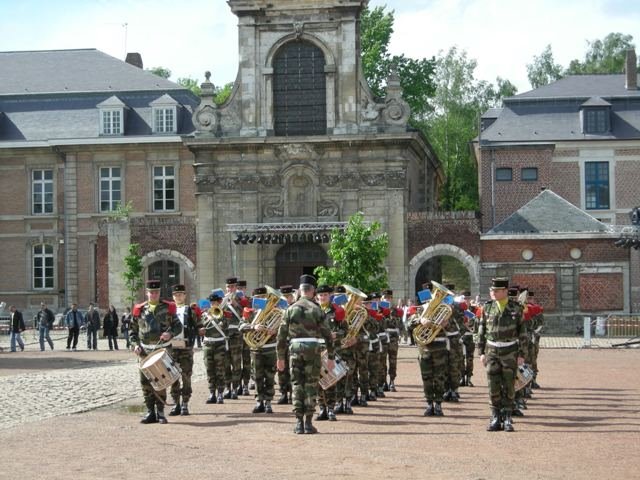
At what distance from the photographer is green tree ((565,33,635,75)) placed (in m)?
71.0

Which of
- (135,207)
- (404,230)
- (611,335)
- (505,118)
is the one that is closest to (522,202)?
(505,118)

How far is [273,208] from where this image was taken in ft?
149

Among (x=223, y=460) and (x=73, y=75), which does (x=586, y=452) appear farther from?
(x=73, y=75)

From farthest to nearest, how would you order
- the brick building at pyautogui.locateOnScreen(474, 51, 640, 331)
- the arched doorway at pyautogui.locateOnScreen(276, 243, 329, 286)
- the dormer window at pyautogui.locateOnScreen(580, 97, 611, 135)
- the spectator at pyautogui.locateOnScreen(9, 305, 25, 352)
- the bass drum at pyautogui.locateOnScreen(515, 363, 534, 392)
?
the dormer window at pyautogui.locateOnScreen(580, 97, 611, 135) → the brick building at pyautogui.locateOnScreen(474, 51, 640, 331) → the arched doorway at pyautogui.locateOnScreen(276, 243, 329, 286) → the spectator at pyautogui.locateOnScreen(9, 305, 25, 352) → the bass drum at pyautogui.locateOnScreen(515, 363, 534, 392)

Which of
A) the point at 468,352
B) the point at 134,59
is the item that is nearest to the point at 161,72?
the point at 134,59

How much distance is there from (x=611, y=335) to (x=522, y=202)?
34.6ft

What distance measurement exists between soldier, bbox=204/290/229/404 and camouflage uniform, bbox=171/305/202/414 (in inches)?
67.5

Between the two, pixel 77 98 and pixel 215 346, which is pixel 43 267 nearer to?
pixel 77 98

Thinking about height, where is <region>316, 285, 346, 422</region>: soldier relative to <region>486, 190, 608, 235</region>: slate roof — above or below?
below

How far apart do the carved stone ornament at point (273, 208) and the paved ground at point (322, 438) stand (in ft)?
73.0

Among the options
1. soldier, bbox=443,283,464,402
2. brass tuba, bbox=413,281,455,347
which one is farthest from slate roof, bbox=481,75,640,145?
brass tuba, bbox=413,281,455,347

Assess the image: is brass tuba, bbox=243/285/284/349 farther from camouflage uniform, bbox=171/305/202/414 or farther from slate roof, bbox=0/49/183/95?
slate roof, bbox=0/49/183/95

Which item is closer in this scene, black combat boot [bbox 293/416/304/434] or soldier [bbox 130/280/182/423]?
black combat boot [bbox 293/416/304/434]

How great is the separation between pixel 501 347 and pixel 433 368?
2.13m
